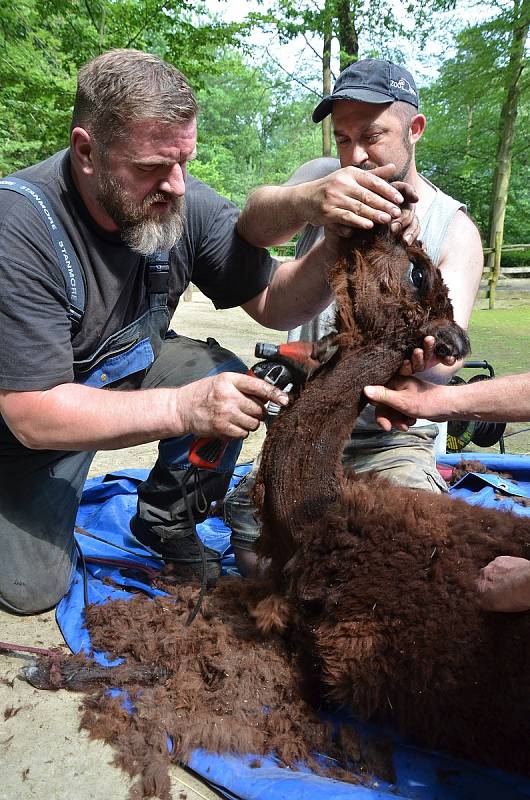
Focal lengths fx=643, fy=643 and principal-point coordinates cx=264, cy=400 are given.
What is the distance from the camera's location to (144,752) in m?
2.39

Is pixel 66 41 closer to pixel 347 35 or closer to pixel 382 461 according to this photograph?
pixel 347 35

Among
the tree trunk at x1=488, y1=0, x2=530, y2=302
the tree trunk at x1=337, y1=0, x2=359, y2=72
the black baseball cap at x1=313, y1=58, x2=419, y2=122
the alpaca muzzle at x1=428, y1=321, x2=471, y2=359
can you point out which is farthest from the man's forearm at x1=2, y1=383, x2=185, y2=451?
the tree trunk at x1=488, y1=0, x2=530, y2=302

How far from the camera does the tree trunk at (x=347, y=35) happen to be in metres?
16.3

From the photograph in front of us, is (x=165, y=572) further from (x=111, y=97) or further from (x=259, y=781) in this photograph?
(x=111, y=97)

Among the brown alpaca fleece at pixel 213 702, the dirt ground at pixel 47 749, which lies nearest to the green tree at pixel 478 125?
the brown alpaca fleece at pixel 213 702

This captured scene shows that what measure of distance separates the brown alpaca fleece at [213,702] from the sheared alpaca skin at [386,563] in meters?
0.13

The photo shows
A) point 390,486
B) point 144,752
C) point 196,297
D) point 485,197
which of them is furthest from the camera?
point 485,197

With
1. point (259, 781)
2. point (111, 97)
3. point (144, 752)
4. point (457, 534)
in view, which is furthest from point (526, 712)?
point (111, 97)

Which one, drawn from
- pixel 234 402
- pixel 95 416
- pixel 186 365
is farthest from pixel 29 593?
pixel 234 402

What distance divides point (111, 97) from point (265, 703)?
2.71 metres

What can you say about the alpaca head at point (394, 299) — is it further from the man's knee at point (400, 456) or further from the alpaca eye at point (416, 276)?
the man's knee at point (400, 456)

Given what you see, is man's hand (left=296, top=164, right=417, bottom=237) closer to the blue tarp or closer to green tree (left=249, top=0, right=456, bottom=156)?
the blue tarp

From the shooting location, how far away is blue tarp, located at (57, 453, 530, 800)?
226 cm

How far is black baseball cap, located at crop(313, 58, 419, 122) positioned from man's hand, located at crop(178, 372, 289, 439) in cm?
183
